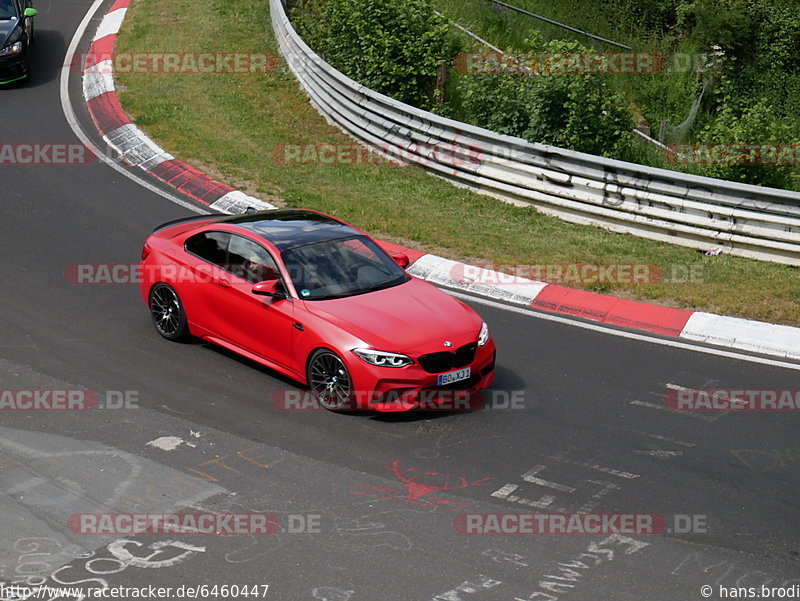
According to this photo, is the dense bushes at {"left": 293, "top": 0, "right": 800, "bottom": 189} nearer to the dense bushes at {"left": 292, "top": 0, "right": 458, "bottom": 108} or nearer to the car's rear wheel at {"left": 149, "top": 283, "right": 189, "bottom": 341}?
the dense bushes at {"left": 292, "top": 0, "right": 458, "bottom": 108}

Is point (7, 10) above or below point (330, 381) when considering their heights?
above

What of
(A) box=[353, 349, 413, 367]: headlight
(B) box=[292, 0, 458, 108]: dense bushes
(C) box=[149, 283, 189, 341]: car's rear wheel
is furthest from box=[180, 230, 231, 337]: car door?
(B) box=[292, 0, 458, 108]: dense bushes

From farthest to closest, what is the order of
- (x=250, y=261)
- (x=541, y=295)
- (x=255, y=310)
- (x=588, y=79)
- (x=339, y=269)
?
(x=588, y=79)
(x=541, y=295)
(x=250, y=261)
(x=339, y=269)
(x=255, y=310)

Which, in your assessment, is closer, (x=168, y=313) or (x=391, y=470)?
(x=391, y=470)

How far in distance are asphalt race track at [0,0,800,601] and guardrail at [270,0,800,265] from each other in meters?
3.48

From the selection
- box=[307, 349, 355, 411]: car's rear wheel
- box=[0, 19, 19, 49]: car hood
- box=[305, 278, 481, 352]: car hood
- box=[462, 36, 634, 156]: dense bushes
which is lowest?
box=[307, 349, 355, 411]: car's rear wheel

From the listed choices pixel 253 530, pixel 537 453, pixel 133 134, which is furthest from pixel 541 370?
pixel 133 134

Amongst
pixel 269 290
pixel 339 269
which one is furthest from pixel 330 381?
pixel 339 269

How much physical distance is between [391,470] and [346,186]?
8980 mm

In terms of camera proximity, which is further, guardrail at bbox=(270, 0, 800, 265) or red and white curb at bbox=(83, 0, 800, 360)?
guardrail at bbox=(270, 0, 800, 265)

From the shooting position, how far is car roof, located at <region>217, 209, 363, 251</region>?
10594 mm

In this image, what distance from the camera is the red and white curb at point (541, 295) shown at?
38.4ft

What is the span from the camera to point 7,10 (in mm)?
21094

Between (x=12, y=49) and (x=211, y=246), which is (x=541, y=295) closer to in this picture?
(x=211, y=246)
